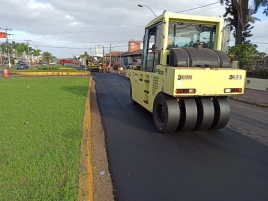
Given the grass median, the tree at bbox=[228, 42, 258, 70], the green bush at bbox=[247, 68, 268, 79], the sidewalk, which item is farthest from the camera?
the tree at bbox=[228, 42, 258, 70]

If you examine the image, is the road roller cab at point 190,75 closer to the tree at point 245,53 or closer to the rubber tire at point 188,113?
the rubber tire at point 188,113

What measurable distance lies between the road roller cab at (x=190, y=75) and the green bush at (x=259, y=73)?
12.0 m

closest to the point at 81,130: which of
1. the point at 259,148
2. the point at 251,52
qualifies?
the point at 259,148

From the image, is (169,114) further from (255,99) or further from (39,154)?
(255,99)

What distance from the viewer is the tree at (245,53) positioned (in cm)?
1657

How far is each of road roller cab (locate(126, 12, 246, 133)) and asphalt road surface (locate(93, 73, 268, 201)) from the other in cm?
45

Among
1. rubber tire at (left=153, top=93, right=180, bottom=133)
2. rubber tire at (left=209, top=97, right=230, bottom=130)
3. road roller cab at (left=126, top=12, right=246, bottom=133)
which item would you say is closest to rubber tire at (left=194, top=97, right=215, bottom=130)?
road roller cab at (left=126, top=12, right=246, bottom=133)

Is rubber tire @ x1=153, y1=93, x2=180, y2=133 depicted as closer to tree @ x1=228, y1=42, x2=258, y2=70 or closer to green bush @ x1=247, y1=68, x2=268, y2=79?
green bush @ x1=247, y1=68, x2=268, y2=79

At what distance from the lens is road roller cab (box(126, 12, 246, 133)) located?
5.02 m

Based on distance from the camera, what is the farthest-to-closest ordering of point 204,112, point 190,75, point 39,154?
point 204,112
point 190,75
point 39,154

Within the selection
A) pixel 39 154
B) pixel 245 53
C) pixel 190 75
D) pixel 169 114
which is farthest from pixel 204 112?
pixel 245 53

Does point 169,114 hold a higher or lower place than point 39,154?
higher

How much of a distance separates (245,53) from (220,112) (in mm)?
13097

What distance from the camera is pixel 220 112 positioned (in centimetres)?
568
